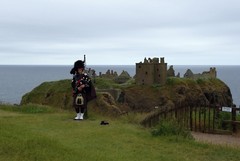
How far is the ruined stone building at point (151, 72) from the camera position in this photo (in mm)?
49031

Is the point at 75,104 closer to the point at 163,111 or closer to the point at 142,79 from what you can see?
the point at 163,111

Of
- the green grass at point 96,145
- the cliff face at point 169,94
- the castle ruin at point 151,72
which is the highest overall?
the castle ruin at point 151,72

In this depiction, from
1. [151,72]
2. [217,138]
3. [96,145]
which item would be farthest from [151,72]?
[96,145]

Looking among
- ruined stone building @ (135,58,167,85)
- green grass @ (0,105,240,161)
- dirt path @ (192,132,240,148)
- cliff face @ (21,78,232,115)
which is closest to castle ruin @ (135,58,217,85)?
A: ruined stone building @ (135,58,167,85)

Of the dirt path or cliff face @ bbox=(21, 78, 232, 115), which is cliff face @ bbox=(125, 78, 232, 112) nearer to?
cliff face @ bbox=(21, 78, 232, 115)

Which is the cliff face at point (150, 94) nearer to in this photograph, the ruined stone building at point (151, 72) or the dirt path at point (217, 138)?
the ruined stone building at point (151, 72)

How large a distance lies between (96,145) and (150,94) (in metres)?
38.9

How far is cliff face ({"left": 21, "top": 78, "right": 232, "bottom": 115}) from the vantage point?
40.5m

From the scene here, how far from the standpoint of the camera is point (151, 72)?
161ft

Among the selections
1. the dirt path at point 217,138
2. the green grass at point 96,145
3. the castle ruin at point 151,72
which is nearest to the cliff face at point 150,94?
the castle ruin at point 151,72

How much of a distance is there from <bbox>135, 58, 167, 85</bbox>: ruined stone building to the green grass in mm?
36553

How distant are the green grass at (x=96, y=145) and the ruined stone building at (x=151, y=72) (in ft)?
120

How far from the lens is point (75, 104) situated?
13.9 m

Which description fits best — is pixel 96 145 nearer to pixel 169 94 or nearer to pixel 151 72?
pixel 169 94
